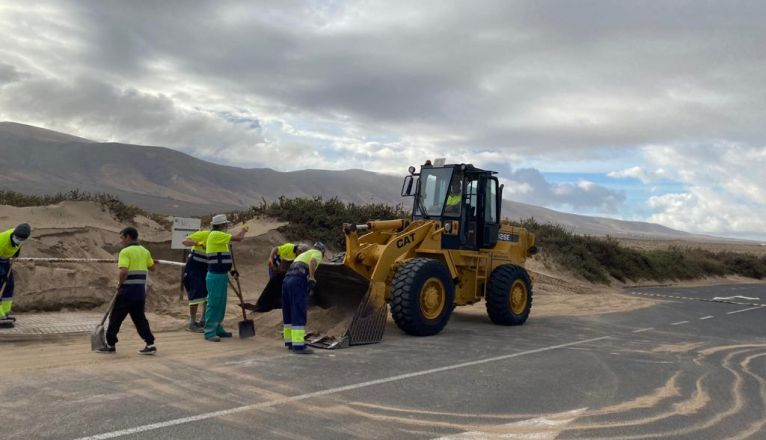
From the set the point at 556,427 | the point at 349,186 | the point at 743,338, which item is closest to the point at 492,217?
the point at 743,338

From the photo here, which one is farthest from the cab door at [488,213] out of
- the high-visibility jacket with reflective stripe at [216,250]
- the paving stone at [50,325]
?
the paving stone at [50,325]

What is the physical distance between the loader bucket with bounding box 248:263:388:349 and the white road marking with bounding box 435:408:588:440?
371 cm

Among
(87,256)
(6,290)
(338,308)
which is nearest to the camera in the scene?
(6,290)

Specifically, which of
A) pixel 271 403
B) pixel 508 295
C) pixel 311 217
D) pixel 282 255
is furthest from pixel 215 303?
pixel 311 217

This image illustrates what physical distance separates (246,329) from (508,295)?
16.3ft

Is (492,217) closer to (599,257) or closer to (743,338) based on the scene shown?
(743,338)

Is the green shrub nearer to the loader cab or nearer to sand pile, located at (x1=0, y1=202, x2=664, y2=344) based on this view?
sand pile, located at (x1=0, y1=202, x2=664, y2=344)

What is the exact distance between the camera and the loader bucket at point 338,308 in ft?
29.1

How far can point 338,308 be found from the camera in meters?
9.96

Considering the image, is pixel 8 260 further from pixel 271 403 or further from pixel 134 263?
pixel 271 403

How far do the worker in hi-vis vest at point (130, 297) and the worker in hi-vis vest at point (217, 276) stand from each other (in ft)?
4.07

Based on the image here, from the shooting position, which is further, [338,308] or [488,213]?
[488,213]

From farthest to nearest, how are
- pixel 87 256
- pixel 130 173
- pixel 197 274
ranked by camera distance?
pixel 130 173 → pixel 87 256 → pixel 197 274

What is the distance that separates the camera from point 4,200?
16.2m
